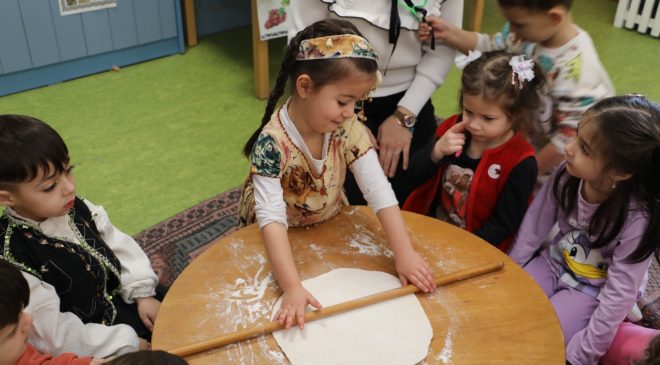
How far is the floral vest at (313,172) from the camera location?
133 centimetres

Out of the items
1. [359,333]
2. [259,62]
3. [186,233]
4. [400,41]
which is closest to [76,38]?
[259,62]

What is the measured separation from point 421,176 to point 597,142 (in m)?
0.52

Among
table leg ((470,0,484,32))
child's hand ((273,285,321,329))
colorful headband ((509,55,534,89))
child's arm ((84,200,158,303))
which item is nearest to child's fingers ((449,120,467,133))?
colorful headband ((509,55,534,89))

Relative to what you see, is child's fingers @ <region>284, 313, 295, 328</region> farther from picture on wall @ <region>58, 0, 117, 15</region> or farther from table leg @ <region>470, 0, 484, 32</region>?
table leg @ <region>470, 0, 484, 32</region>

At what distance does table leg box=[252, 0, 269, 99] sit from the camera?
9.87 ft

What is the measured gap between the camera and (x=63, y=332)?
118 centimetres

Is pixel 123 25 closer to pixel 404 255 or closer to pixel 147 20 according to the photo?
pixel 147 20

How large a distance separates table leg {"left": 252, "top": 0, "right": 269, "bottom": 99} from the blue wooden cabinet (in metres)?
0.72

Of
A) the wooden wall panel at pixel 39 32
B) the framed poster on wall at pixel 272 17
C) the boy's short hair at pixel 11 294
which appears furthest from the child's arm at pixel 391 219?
the wooden wall panel at pixel 39 32

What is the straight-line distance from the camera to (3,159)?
1.14 metres

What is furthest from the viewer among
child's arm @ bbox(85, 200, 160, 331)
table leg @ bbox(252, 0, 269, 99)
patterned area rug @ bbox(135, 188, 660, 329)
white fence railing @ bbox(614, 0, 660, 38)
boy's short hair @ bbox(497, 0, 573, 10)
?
white fence railing @ bbox(614, 0, 660, 38)

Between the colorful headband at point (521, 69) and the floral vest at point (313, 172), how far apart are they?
420 millimetres

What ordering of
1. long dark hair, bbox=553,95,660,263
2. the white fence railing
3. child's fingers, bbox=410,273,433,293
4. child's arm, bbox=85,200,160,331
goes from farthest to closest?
1. the white fence railing
2. child's arm, bbox=85,200,160,331
3. long dark hair, bbox=553,95,660,263
4. child's fingers, bbox=410,273,433,293

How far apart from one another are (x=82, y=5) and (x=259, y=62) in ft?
3.26
